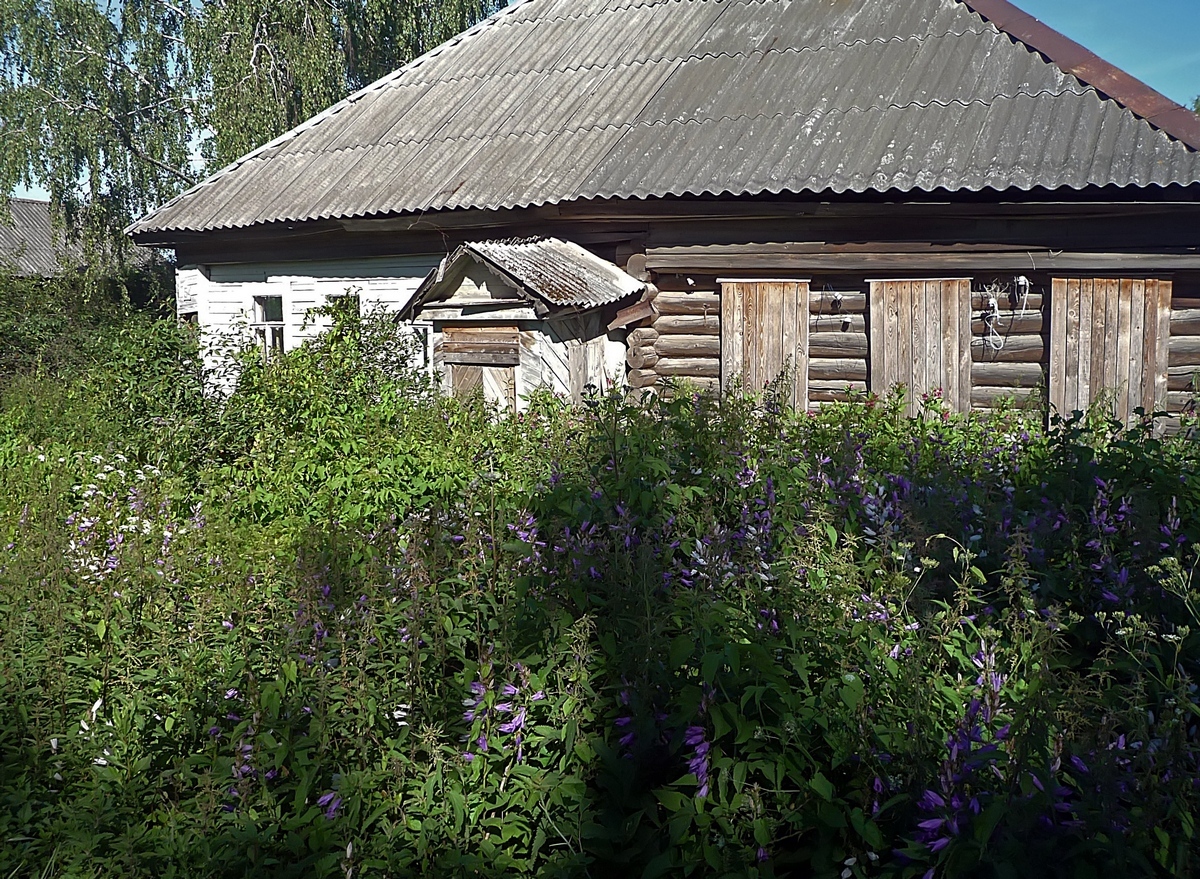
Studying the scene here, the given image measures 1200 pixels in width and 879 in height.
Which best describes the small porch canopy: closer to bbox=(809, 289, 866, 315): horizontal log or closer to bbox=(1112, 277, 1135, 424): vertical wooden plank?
bbox=(809, 289, 866, 315): horizontal log

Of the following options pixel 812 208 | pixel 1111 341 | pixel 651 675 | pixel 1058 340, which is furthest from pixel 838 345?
pixel 651 675

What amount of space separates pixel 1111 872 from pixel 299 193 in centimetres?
1057

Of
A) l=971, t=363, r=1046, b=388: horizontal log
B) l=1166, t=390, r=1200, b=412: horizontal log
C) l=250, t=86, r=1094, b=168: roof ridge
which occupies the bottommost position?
l=1166, t=390, r=1200, b=412: horizontal log

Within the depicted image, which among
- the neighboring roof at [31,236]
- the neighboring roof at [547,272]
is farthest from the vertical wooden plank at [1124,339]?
the neighboring roof at [31,236]

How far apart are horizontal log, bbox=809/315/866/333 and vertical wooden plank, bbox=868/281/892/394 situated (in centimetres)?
13

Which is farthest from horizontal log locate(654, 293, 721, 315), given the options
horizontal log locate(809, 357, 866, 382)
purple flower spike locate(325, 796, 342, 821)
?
purple flower spike locate(325, 796, 342, 821)

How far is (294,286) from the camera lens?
37.0ft

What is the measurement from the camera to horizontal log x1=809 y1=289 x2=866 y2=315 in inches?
326

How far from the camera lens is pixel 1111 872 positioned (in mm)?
1689

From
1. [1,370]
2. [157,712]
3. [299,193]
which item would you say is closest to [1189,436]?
[157,712]

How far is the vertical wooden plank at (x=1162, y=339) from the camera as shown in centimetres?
739

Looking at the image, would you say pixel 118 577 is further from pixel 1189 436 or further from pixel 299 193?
pixel 299 193

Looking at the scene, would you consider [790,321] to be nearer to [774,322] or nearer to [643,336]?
[774,322]

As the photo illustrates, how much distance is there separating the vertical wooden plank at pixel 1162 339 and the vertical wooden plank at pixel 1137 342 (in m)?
0.09
